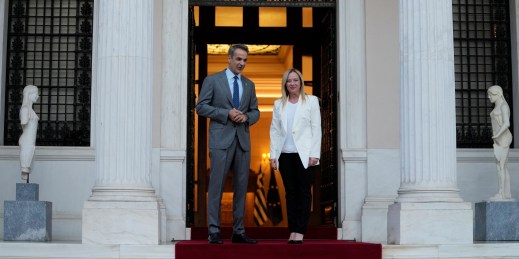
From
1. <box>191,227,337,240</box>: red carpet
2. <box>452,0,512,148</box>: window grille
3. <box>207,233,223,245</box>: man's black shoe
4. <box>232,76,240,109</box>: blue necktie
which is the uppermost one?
<box>452,0,512,148</box>: window grille

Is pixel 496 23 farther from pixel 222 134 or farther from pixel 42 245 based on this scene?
pixel 42 245

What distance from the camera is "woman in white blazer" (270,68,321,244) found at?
11281 millimetres

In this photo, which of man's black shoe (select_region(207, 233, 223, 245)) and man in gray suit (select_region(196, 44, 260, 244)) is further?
man's black shoe (select_region(207, 233, 223, 245))

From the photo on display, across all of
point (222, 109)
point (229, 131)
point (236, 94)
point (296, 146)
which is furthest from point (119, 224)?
point (296, 146)

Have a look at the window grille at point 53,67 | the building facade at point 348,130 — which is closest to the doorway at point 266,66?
the building facade at point 348,130

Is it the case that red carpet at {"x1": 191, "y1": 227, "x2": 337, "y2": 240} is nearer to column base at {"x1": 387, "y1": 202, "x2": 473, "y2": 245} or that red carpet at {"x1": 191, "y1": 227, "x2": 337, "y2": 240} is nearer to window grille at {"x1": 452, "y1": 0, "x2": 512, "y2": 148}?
column base at {"x1": 387, "y1": 202, "x2": 473, "y2": 245}

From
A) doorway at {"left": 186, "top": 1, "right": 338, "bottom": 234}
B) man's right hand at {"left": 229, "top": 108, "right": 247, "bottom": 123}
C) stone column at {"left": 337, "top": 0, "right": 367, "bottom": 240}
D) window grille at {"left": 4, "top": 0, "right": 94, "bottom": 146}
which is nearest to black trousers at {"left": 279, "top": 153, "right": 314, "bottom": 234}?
man's right hand at {"left": 229, "top": 108, "right": 247, "bottom": 123}

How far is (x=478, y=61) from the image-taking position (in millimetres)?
16344

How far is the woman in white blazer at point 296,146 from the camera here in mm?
11281

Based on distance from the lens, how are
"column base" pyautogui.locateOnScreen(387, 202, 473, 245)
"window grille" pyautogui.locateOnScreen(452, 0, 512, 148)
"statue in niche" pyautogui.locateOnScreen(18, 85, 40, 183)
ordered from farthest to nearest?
"window grille" pyautogui.locateOnScreen(452, 0, 512, 148), "statue in niche" pyautogui.locateOnScreen(18, 85, 40, 183), "column base" pyautogui.locateOnScreen(387, 202, 473, 245)

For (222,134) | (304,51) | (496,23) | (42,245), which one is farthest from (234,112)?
(304,51)

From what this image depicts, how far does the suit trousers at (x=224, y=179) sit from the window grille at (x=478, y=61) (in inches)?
235

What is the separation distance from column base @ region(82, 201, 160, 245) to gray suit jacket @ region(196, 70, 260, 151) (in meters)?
1.45

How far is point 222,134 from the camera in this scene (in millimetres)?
11336
